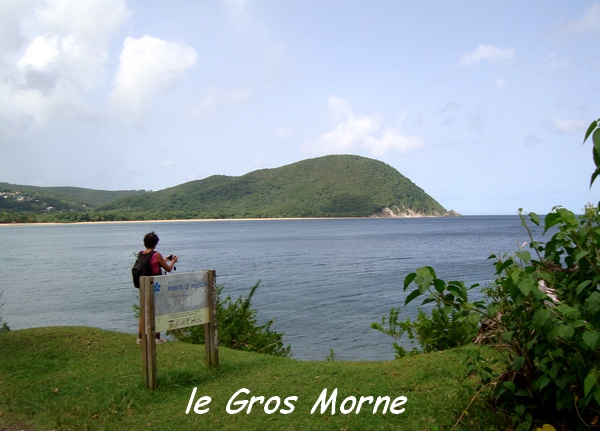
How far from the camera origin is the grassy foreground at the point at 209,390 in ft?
16.8

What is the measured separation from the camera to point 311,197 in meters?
182

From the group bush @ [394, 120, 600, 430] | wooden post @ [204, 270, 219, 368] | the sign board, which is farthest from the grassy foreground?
the sign board

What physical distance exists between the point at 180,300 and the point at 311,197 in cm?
17512

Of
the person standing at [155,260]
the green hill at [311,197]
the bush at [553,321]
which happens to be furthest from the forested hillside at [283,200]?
the bush at [553,321]

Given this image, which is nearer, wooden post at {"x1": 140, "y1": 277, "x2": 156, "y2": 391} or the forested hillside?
wooden post at {"x1": 140, "y1": 277, "x2": 156, "y2": 391}

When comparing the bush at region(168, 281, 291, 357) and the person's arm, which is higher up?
the person's arm

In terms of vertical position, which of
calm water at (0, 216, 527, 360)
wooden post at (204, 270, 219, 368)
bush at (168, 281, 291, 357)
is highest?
wooden post at (204, 270, 219, 368)

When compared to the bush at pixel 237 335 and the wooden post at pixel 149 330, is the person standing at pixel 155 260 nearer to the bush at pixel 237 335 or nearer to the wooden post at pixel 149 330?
the wooden post at pixel 149 330

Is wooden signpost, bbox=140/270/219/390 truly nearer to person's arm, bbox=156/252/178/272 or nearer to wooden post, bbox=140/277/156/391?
wooden post, bbox=140/277/156/391

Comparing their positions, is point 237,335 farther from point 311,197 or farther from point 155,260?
point 311,197

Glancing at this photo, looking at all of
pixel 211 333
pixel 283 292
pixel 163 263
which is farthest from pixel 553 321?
pixel 283 292

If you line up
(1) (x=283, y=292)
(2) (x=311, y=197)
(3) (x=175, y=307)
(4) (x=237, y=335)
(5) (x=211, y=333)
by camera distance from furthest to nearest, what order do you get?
(2) (x=311, y=197)
(1) (x=283, y=292)
(4) (x=237, y=335)
(5) (x=211, y=333)
(3) (x=175, y=307)

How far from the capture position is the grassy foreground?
5.11 metres

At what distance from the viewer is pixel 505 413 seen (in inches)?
174
